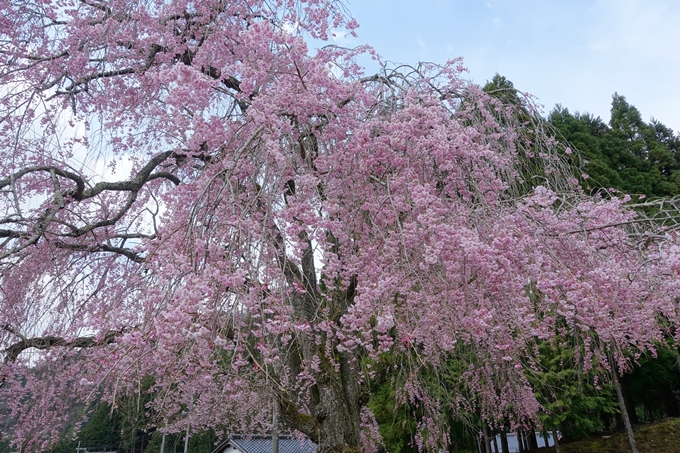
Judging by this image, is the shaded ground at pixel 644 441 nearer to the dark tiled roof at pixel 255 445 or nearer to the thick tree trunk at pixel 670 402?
the thick tree trunk at pixel 670 402

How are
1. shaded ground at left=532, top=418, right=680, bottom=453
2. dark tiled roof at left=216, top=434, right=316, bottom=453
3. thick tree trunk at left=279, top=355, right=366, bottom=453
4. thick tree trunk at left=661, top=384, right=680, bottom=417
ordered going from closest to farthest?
1. thick tree trunk at left=279, top=355, right=366, bottom=453
2. shaded ground at left=532, top=418, right=680, bottom=453
3. thick tree trunk at left=661, top=384, right=680, bottom=417
4. dark tiled roof at left=216, top=434, right=316, bottom=453

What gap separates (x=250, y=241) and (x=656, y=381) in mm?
14347

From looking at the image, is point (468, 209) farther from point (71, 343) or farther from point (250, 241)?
point (71, 343)

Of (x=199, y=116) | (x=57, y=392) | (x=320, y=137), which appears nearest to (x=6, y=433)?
(x=57, y=392)

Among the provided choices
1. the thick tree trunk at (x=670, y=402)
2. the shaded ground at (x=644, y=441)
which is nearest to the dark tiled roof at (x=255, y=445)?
the shaded ground at (x=644, y=441)

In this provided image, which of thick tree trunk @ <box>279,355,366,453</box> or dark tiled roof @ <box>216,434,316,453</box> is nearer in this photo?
thick tree trunk @ <box>279,355,366,453</box>

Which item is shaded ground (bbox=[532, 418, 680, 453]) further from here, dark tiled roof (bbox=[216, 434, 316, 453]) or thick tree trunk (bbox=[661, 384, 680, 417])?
dark tiled roof (bbox=[216, 434, 316, 453])

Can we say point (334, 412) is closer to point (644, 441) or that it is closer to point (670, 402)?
point (644, 441)

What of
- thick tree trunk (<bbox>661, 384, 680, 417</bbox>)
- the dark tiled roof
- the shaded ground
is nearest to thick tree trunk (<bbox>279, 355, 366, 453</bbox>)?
the shaded ground

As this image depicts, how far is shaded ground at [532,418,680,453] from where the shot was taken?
34.5 ft

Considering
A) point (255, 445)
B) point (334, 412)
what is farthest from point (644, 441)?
point (255, 445)

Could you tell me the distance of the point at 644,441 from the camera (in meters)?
11.0

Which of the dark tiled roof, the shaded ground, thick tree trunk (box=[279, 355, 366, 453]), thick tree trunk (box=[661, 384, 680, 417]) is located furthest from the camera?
the dark tiled roof

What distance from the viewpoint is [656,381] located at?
1234 cm
